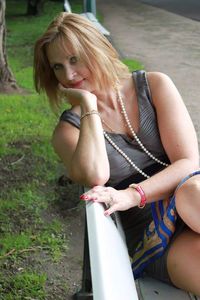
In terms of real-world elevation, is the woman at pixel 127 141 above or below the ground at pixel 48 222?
above

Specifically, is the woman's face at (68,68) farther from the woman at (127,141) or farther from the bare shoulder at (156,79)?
the bare shoulder at (156,79)

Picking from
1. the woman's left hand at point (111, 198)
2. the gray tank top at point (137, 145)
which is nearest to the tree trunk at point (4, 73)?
the gray tank top at point (137, 145)

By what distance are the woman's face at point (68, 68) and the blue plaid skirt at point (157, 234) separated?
60cm

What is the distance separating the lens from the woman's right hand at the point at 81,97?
2.19 meters

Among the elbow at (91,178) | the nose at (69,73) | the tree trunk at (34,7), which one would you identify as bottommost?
the tree trunk at (34,7)

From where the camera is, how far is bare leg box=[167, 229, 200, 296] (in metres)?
1.86

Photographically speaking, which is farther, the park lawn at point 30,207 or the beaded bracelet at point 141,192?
the park lawn at point 30,207

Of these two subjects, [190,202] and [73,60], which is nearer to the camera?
[190,202]

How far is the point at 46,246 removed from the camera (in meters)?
3.34

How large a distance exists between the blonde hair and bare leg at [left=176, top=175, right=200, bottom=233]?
657 millimetres

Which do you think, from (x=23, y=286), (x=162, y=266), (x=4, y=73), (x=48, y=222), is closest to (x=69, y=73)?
(x=162, y=266)

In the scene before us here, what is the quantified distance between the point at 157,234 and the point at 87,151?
403 millimetres

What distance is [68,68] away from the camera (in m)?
2.27

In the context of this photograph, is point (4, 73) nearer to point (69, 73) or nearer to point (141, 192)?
point (69, 73)
